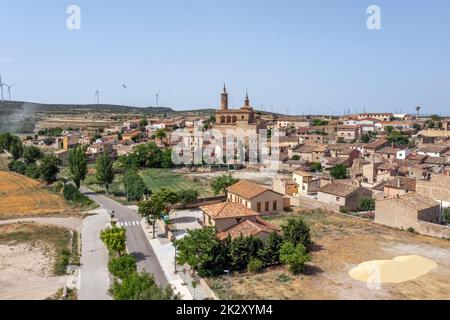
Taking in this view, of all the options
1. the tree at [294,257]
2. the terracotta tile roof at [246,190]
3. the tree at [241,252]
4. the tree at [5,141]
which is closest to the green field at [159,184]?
the terracotta tile roof at [246,190]

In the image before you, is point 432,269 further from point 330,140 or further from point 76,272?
point 330,140

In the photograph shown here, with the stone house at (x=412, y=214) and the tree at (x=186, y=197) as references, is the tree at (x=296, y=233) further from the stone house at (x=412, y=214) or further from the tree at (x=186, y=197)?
the tree at (x=186, y=197)

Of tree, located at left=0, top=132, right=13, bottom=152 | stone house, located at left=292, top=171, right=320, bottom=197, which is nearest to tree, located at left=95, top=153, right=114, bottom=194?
stone house, located at left=292, top=171, right=320, bottom=197

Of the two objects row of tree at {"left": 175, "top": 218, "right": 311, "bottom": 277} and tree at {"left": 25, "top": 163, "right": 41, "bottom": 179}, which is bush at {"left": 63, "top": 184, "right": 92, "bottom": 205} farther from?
row of tree at {"left": 175, "top": 218, "right": 311, "bottom": 277}

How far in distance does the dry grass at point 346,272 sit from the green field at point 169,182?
18347mm

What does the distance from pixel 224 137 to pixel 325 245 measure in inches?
2050

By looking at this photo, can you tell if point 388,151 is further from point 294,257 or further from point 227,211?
point 294,257

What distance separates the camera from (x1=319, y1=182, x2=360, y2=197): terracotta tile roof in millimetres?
35969

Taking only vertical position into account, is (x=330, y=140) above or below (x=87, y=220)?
above

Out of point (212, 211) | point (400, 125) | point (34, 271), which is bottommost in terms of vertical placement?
point (34, 271)

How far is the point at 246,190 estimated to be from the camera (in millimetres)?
35781

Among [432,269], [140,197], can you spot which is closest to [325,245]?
[432,269]

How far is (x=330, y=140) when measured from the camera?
87.7m

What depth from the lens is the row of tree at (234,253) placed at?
838 inches
